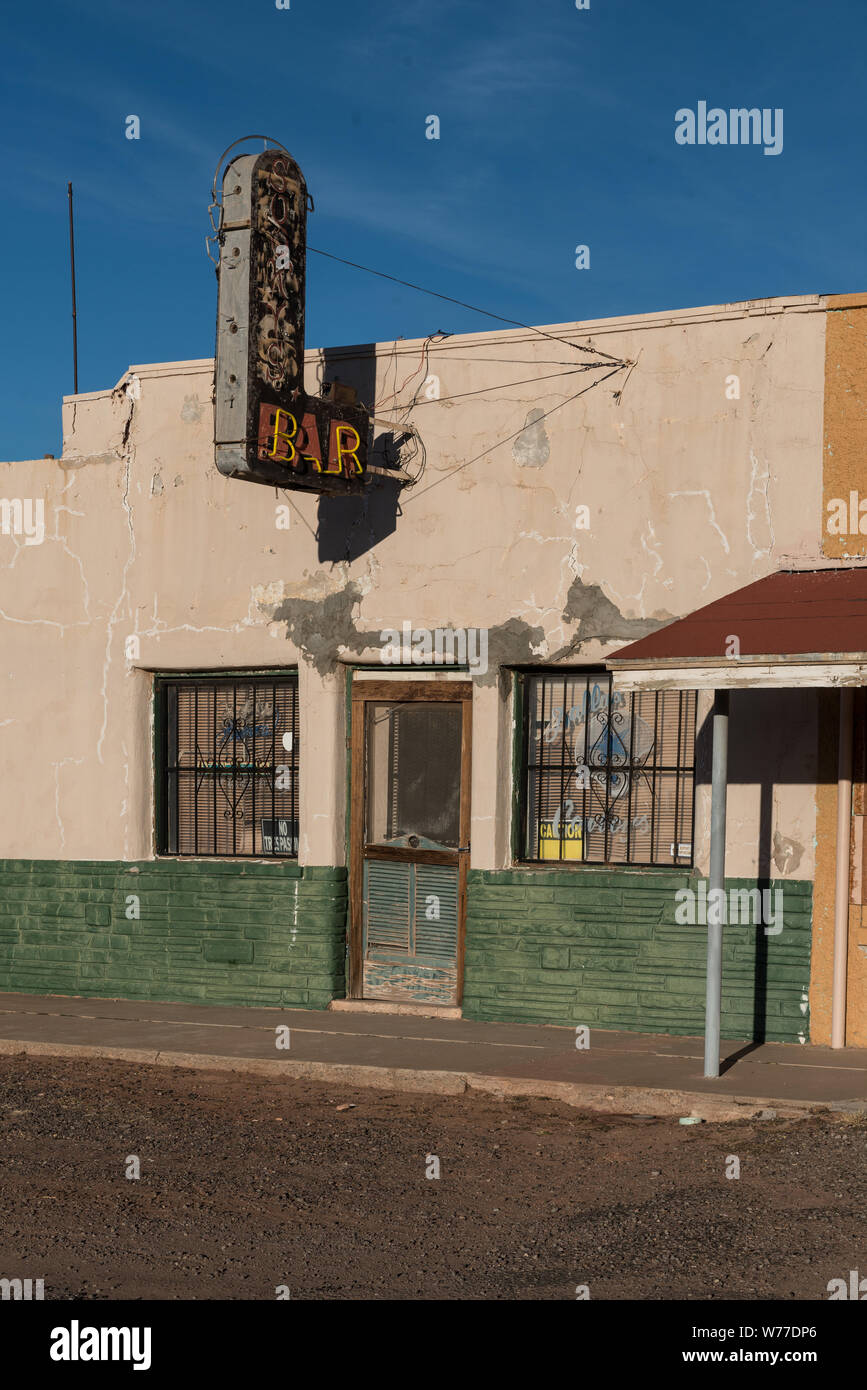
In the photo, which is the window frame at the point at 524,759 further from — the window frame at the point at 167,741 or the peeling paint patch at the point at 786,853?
the window frame at the point at 167,741

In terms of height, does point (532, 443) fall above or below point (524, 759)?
above

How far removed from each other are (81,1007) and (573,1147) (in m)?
5.68

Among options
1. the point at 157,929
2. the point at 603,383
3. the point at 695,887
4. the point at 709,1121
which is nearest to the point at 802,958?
the point at 695,887

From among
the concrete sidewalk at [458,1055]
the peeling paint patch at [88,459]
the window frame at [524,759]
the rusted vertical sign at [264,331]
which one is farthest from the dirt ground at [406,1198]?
the peeling paint patch at [88,459]

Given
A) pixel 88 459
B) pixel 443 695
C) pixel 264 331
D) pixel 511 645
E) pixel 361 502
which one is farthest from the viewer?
pixel 88 459

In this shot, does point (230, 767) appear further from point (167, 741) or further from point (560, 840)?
point (560, 840)

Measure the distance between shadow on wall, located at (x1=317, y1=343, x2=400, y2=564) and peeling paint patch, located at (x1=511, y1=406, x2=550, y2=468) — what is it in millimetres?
1031

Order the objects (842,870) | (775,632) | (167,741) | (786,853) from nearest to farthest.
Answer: (775,632), (842,870), (786,853), (167,741)

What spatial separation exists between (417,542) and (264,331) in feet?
6.68

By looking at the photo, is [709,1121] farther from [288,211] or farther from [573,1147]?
[288,211]

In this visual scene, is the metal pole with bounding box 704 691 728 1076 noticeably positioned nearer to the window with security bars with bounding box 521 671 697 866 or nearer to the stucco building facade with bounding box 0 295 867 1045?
the stucco building facade with bounding box 0 295 867 1045

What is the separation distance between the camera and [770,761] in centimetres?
1003

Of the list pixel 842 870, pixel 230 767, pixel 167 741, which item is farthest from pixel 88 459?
pixel 842 870

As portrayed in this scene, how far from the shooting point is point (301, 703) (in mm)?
11789
